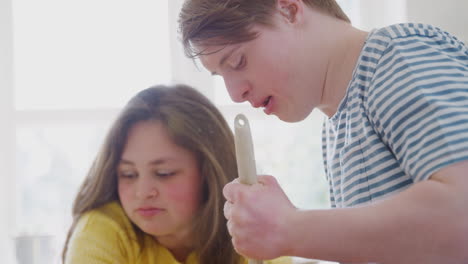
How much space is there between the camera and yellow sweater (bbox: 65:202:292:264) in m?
1.29

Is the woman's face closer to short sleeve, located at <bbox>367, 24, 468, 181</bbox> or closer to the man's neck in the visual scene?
the man's neck

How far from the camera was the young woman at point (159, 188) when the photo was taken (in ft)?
4.32

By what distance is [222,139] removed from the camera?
56.0 inches

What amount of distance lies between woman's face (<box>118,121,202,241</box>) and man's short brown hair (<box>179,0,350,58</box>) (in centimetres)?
51

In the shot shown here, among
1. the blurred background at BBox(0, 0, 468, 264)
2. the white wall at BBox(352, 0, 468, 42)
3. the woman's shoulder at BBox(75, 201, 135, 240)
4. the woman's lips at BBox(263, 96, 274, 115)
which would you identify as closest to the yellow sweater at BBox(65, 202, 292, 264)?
the woman's shoulder at BBox(75, 201, 135, 240)

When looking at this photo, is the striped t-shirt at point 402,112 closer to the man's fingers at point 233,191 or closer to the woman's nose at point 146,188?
the man's fingers at point 233,191

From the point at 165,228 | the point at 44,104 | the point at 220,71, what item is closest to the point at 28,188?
the point at 44,104

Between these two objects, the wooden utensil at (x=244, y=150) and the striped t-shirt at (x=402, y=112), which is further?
the wooden utensil at (x=244, y=150)

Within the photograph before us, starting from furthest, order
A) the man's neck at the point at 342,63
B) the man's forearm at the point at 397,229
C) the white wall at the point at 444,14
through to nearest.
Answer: the white wall at the point at 444,14
the man's neck at the point at 342,63
the man's forearm at the point at 397,229

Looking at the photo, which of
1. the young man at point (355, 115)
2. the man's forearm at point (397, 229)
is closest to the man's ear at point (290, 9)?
the young man at point (355, 115)

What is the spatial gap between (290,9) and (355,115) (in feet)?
0.70

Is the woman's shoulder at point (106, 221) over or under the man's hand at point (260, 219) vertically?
under

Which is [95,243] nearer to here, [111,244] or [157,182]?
[111,244]

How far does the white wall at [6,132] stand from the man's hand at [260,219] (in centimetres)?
162
